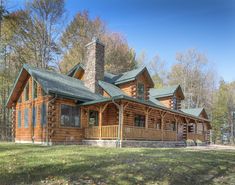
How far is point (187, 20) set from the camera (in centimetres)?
1384

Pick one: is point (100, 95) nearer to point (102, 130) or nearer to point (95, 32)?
point (102, 130)

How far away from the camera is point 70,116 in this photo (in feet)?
59.1

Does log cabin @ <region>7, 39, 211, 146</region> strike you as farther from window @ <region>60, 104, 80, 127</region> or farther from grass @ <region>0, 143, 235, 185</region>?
grass @ <region>0, 143, 235, 185</region>

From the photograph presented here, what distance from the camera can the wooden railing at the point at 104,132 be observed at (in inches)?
661

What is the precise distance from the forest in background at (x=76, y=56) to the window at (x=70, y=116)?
10.6 meters

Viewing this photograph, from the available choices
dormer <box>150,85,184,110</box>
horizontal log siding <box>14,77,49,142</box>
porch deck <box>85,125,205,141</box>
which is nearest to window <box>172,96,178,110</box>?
dormer <box>150,85,184,110</box>

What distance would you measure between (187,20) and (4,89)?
25.8 meters

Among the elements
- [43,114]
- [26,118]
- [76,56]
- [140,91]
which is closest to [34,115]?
[26,118]

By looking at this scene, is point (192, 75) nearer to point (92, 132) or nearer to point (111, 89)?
point (111, 89)

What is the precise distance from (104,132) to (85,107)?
2505 mm

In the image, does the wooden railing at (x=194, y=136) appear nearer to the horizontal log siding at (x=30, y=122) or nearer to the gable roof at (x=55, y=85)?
the gable roof at (x=55, y=85)

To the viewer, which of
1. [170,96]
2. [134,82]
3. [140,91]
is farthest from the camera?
[170,96]

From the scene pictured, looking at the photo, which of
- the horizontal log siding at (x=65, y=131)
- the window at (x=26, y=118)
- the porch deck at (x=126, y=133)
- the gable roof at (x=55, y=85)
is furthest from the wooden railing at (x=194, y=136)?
the window at (x=26, y=118)

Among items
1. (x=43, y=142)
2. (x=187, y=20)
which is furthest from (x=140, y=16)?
(x=43, y=142)
